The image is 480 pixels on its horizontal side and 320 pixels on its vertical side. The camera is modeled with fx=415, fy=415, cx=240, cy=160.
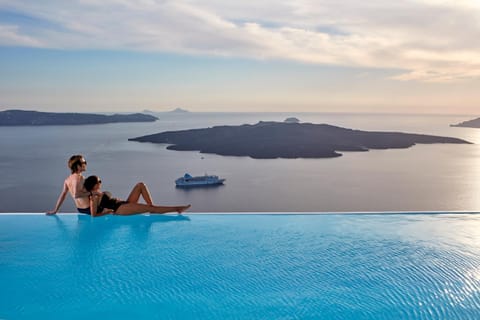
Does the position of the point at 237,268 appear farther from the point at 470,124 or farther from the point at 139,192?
the point at 470,124

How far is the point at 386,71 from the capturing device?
39.1 metres

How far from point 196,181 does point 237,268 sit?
27714 mm

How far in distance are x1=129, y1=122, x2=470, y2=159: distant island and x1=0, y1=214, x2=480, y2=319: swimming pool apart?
39465 millimetres

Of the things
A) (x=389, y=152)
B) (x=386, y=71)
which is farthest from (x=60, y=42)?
(x=389, y=152)

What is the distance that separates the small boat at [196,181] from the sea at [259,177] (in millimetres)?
557

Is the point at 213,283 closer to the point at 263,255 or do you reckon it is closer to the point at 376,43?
the point at 263,255

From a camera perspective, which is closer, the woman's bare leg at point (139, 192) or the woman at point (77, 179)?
the woman at point (77, 179)

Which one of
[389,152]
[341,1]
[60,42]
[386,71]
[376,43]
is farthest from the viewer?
[389,152]

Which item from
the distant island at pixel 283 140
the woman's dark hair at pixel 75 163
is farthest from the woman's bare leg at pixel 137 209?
the distant island at pixel 283 140

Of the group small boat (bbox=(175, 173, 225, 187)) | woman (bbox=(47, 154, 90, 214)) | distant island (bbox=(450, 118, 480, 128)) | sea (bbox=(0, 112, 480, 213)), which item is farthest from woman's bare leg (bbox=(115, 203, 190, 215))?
distant island (bbox=(450, 118, 480, 128))

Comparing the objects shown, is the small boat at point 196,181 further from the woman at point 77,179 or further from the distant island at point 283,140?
the woman at point 77,179

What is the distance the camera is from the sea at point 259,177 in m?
26.3

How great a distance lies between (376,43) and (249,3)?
10.5 meters

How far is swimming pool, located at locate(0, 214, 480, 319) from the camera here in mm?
2012
